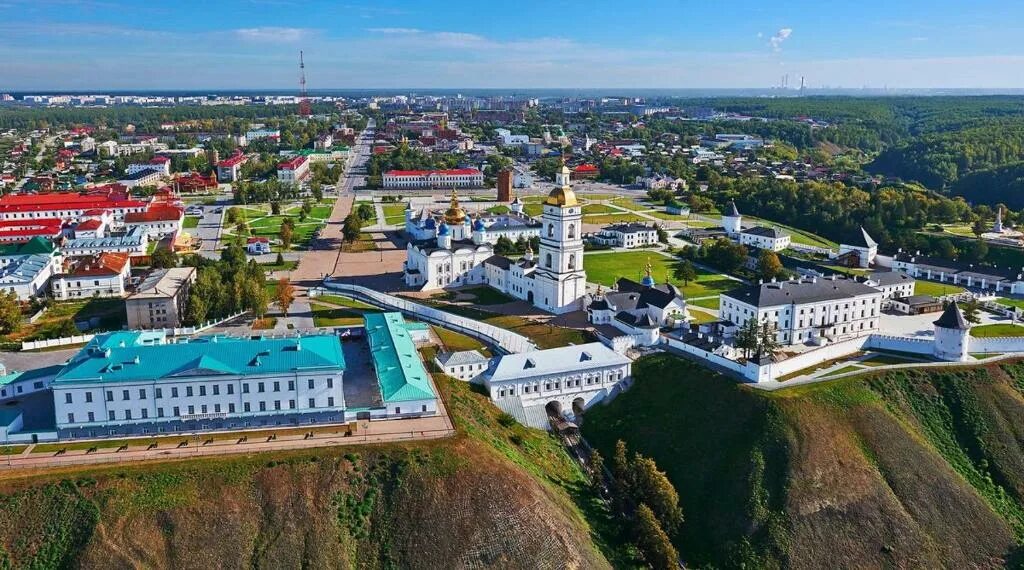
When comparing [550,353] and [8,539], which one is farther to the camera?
[550,353]

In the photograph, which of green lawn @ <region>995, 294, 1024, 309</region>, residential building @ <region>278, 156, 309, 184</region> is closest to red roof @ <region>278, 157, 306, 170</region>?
residential building @ <region>278, 156, 309, 184</region>

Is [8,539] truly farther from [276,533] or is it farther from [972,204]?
[972,204]

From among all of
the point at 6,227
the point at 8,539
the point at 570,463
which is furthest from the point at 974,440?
the point at 6,227

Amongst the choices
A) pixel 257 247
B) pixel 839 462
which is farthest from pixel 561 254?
pixel 257 247

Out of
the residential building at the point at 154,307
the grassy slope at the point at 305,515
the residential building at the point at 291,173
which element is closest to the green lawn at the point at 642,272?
the residential building at the point at 154,307

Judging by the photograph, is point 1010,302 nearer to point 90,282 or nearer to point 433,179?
point 90,282

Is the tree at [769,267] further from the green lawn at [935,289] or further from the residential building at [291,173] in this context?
the residential building at [291,173]
